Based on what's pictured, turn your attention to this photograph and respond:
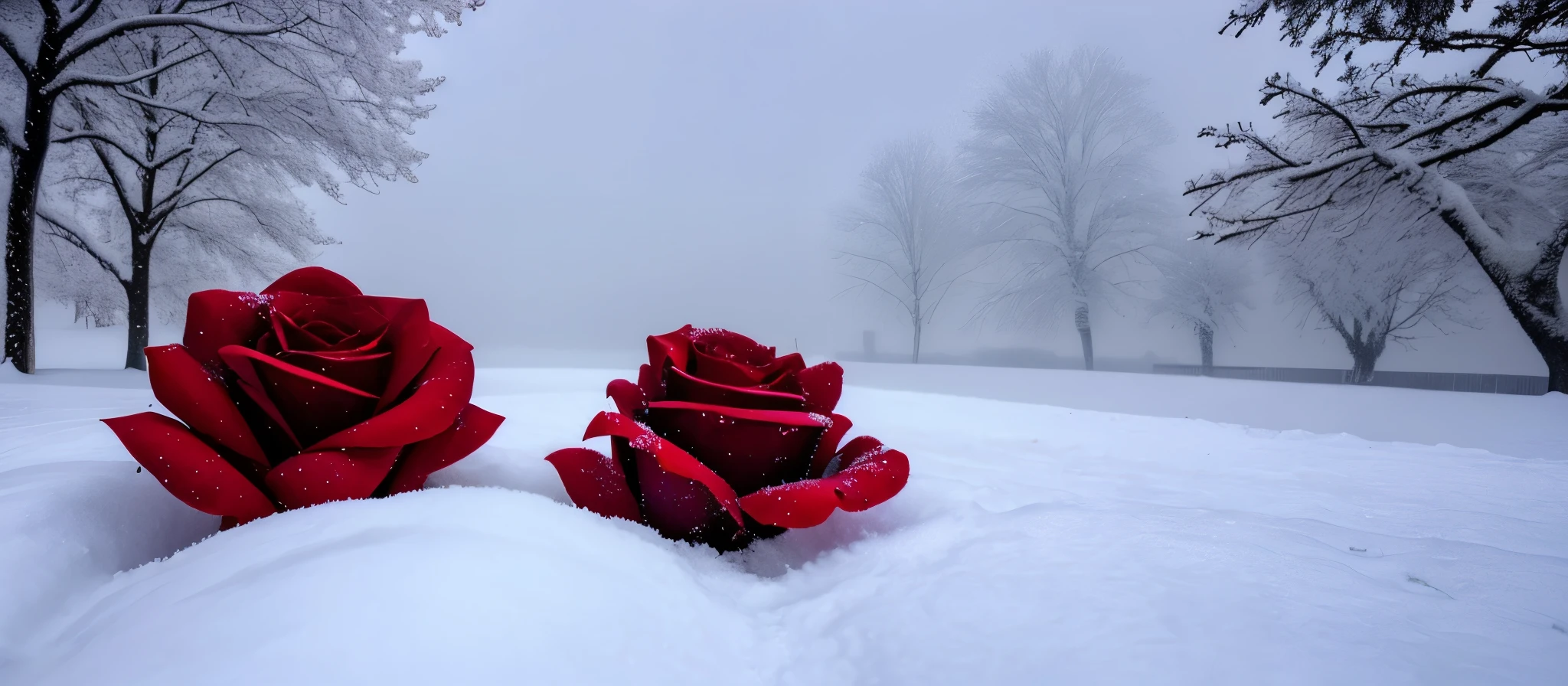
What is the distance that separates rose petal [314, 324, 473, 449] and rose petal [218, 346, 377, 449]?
26 millimetres

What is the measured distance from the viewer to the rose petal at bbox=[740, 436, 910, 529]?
450 mm

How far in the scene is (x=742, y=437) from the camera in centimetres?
52

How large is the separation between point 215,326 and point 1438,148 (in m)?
4.99

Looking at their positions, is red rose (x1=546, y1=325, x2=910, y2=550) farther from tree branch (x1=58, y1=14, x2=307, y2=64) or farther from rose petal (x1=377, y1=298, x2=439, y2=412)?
tree branch (x1=58, y1=14, x2=307, y2=64)

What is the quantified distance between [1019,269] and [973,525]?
845 centimetres

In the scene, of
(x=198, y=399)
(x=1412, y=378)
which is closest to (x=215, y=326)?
(x=198, y=399)

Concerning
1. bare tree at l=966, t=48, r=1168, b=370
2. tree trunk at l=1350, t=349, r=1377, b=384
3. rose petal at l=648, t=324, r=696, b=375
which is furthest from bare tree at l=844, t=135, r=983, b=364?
rose petal at l=648, t=324, r=696, b=375

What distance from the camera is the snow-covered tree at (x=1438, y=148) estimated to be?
236 centimetres

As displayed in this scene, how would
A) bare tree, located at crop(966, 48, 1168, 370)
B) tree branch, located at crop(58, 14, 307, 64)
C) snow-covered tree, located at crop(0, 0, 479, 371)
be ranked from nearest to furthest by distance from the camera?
1. tree branch, located at crop(58, 14, 307, 64)
2. snow-covered tree, located at crop(0, 0, 479, 371)
3. bare tree, located at crop(966, 48, 1168, 370)

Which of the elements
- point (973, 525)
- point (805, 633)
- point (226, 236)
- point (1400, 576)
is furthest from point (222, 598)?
point (226, 236)

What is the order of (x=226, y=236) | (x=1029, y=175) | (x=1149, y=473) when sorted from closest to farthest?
(x=1149, y=473) < (x=226, y=236) < (x=1029, y=175)

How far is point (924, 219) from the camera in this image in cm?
918

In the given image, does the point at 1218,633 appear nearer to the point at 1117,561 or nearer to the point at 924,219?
the point at 1117,561

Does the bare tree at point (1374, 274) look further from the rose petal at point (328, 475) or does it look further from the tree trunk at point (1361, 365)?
the rose petal at point (328, 475)
